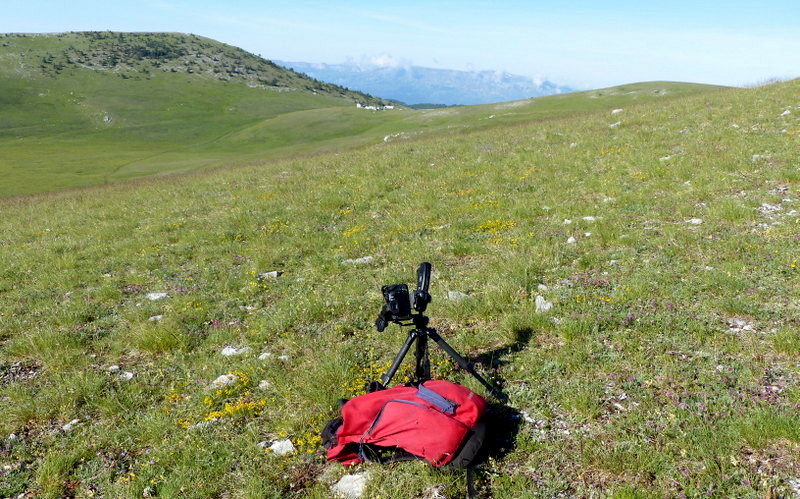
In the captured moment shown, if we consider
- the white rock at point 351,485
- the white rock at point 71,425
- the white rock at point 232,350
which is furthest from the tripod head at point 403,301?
the white rock at point 71,425

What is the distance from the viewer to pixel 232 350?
804cm

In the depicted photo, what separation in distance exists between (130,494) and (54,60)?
236493 millimetres

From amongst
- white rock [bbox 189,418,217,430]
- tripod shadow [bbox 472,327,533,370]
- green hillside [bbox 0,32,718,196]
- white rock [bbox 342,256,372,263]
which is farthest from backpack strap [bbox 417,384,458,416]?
green hillside [bbox 0,32,718,196]

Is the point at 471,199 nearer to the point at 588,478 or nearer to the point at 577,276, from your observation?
the point at 577,276

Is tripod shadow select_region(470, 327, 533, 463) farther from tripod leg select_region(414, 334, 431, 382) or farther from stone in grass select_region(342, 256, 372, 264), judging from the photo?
stone in grass select_region(342, 256, 372, 264)

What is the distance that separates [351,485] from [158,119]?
15423cm

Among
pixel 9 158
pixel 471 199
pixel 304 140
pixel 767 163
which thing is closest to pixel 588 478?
pixel 471 199

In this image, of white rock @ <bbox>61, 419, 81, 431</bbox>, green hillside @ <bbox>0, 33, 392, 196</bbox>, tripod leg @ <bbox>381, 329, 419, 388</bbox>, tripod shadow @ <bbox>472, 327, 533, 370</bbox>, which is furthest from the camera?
green hillside @ <bbox>0, 33, 392, 196</bbox>

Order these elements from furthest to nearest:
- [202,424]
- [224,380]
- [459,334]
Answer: [459,334] → [224,380] → [202,424]

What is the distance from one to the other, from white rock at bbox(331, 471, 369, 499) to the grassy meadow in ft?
0.37

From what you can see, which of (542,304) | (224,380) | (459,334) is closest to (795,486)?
(542,304)

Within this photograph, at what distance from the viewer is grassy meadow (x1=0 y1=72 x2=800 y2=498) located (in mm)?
4973

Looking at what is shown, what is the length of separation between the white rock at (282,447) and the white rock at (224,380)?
1690 millimetres

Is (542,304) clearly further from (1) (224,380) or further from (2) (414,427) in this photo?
(1) (224,380)
